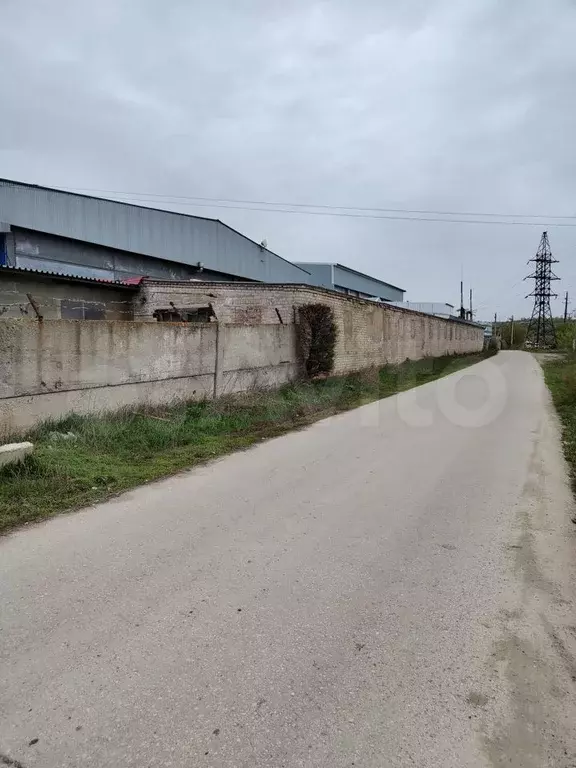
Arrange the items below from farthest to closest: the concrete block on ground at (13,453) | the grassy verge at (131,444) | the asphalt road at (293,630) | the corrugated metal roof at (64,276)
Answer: the corrugated metal roof at (64,276) → the concrete block on ground at (13,453) → the grassy verge at (131,444) → the asphalt road at (293,630)

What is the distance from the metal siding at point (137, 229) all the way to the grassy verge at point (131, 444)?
1374 cm

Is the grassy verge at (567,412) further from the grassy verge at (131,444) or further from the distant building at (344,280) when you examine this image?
the distant building at (344,280)

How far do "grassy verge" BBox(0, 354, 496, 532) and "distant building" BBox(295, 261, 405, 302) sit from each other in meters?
25.5

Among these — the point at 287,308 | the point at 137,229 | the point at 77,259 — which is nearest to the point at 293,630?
the point at 287,308

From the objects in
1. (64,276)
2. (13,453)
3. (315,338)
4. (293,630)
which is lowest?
(293,630)

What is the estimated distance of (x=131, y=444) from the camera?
6.75 meters

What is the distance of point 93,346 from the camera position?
25.0 feet

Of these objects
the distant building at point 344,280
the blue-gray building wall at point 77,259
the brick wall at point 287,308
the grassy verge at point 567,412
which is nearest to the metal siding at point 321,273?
the distant building at point 344,280

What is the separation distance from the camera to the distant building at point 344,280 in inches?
1606

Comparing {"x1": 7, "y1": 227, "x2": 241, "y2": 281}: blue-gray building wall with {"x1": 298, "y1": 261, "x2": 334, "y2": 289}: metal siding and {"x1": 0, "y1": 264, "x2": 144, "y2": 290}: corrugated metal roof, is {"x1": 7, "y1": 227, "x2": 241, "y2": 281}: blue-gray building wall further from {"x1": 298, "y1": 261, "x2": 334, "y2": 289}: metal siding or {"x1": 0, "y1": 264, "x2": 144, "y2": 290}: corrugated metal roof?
{"x1": 298, "y1": 261, "x2": 334, "y2": 289}: metal siding

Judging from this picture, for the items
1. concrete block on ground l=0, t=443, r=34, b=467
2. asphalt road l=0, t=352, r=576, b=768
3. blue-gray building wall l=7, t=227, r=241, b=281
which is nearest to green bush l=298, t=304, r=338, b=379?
asphalt road l=0, t=352, r=576, b=768

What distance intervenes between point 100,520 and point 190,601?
164 centimetres

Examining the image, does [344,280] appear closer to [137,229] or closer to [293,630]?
[137,229]

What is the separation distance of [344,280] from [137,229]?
78.4 feet
